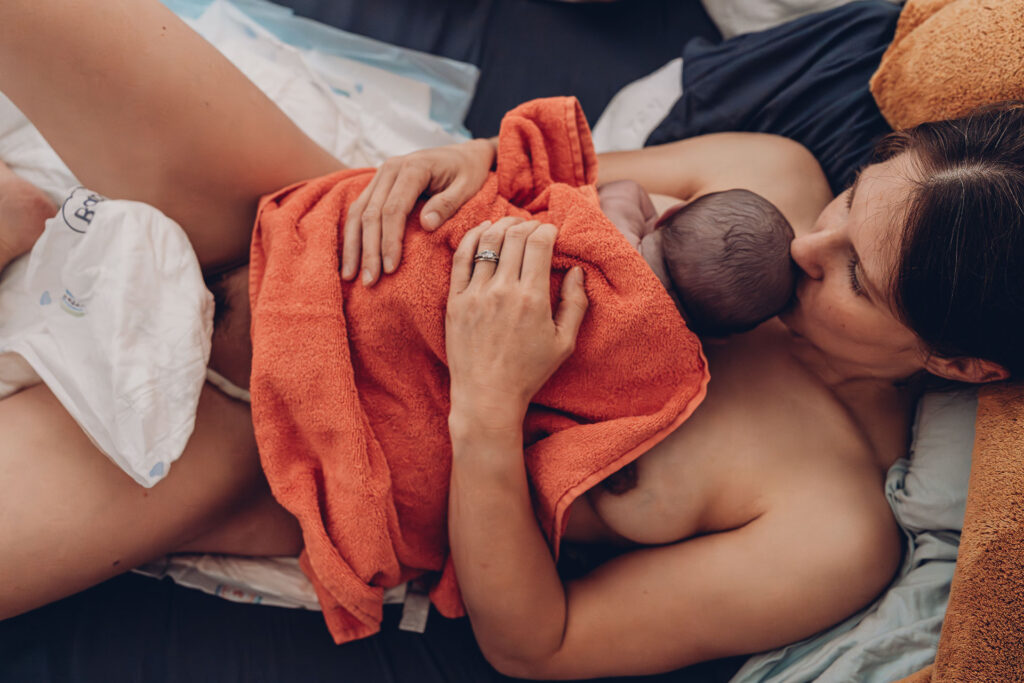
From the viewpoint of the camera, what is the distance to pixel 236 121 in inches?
37.5

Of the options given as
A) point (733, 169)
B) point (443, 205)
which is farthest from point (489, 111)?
point (443, 205)

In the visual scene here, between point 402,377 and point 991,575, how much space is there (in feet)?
2.67

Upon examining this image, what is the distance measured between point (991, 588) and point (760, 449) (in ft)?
1.06

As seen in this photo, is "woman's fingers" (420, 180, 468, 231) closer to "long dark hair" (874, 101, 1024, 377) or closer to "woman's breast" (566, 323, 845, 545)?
"woman's breast" (566, 323, 845, 545)

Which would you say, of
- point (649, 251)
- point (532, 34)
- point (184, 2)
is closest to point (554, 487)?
point (649, 251)

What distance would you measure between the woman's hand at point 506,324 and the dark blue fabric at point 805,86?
0.71 metres

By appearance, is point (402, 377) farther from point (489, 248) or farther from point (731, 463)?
point (731, 463)

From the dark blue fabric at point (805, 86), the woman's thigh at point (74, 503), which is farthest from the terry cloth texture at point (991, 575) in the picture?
the woman's thigh at point (74, 503)

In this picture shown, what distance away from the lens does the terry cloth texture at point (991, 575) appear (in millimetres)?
701

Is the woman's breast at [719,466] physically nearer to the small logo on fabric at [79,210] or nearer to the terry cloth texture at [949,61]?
the terry cloth texture at [949,61]

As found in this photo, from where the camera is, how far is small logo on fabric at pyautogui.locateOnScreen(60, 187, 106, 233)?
861 millimetres

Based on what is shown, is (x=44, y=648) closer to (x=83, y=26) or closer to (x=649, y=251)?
(x=83, y=26)

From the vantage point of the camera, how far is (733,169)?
119cm

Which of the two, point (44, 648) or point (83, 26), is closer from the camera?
point (83, 26)
